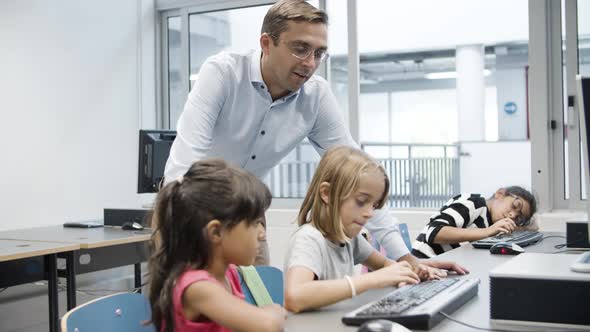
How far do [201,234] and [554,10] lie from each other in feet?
11.4

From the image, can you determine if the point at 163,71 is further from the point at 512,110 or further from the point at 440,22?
the point at 512,110

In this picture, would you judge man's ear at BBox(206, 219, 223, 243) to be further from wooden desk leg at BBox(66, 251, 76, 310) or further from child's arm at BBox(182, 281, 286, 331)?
wooden desk leg at BBox(66, 251, 76, 310)

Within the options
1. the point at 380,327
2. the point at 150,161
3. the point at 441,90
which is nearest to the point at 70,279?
the point at 150,161

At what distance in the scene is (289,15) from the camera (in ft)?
6.09

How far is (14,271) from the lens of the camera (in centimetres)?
298

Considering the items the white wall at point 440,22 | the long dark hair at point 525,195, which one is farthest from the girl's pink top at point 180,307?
the white wall at point 440,22

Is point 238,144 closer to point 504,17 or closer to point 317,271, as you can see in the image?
point 317,271

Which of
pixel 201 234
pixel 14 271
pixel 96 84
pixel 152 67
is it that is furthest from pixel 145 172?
pixel 201 234

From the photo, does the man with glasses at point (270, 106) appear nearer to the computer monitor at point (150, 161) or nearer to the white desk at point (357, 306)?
the white desk at point (357, 306)

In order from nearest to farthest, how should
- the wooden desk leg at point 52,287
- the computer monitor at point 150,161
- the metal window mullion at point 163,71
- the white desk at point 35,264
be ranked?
the white desk at point 35,264 → the wooden desk leg at point 52,287 → the computer monitor at point 150,161 → the metal window mullion at point 163,71

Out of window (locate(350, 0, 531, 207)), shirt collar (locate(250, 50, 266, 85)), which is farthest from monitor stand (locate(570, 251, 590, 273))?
window (locate(350, 0, 531, 207))

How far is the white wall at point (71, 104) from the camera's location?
14.3 feet

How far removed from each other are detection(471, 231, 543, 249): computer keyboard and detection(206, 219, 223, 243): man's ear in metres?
1.30

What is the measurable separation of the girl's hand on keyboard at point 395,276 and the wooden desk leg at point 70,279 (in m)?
2.11
